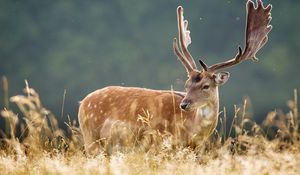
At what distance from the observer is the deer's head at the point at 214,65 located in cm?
586

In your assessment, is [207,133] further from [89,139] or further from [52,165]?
[52,165]

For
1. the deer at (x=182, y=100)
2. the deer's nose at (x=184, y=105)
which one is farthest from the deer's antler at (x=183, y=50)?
the deer's nose at (x=184, y=105)

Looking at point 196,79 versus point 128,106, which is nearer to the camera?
point 196,79

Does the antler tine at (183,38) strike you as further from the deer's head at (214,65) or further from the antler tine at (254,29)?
the antler tine at (254,29)

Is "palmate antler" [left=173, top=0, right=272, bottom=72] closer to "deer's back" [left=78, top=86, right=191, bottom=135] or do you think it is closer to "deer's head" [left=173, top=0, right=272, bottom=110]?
"deer's head" [left=173, top=0, right=272, bottom=110]

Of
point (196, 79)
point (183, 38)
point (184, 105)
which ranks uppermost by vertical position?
point (183, 38)

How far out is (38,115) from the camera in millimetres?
4418

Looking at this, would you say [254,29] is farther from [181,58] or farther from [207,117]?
[207,117]

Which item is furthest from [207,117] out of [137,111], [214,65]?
[137,111]

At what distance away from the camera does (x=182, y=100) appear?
5.79m

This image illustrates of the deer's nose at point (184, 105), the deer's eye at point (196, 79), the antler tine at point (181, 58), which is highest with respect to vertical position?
the antler tine at point (181, 58)

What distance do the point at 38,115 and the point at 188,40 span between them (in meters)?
3.37

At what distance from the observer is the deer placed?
587 centimetres

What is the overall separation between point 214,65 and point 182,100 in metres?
0.60
